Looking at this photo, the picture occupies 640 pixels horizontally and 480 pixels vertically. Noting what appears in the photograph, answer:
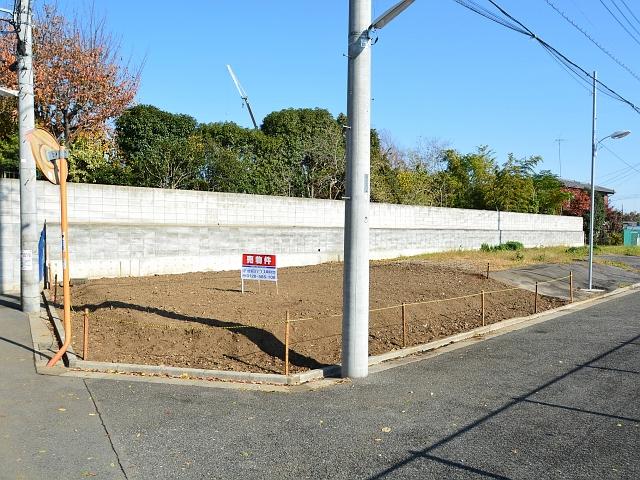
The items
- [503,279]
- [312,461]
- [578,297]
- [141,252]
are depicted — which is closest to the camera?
[312,461]

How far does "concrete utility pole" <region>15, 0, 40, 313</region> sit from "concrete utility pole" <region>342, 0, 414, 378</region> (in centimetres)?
773

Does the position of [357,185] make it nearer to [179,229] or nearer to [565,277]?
[179,229]

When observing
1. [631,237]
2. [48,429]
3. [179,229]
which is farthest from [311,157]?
[631,237]

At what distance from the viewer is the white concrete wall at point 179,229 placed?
15820mm

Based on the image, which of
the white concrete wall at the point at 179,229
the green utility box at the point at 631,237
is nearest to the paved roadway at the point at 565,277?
the white concrete wall at the point at 179,229

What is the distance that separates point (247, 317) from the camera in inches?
440

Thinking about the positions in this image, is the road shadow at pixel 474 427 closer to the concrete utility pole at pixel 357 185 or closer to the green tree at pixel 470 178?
the concrete utility pole at pixel 357 185

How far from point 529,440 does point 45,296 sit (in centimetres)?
1267

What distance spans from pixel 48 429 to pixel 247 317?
5.58 m

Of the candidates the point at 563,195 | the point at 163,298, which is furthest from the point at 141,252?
the point at 563,195

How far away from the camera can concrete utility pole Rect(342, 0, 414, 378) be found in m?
8.15

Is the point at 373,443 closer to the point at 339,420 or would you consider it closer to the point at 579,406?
the point at 339,420

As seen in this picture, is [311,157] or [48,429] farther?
[311,157]

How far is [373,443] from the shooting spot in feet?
18.2
